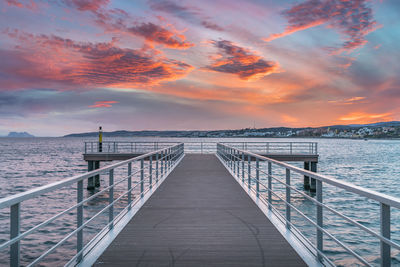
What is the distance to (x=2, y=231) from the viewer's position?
11.2m

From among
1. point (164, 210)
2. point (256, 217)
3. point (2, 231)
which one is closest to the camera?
point (256, 217)

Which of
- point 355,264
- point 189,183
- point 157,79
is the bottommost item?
point 355,264

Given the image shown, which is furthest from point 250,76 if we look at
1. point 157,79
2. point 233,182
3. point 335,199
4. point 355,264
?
point 355,264

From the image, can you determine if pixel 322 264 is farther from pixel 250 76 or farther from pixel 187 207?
pixel 250 76

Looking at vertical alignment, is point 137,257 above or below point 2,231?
above

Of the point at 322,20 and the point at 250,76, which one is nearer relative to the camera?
the point at 322,20

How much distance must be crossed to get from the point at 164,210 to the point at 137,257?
2.43 metres

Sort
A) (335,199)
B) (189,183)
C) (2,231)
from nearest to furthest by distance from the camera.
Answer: (189,183)
(2,231)
(335,199)

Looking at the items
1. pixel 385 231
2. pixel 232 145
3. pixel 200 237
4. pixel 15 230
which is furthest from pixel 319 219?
pixel 232 145

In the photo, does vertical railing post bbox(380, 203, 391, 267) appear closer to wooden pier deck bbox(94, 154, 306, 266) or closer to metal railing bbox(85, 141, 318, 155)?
wooden pier deck bbox(94, 154, 306, 266)

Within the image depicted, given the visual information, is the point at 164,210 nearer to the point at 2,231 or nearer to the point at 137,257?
the point at 137,257

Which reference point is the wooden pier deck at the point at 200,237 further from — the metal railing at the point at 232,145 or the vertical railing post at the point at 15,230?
the metal railing at the point at 232,145

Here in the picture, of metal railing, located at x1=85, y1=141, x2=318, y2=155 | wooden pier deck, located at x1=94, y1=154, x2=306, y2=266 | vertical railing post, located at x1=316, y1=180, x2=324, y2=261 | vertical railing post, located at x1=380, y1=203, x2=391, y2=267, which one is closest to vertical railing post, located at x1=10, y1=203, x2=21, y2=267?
wooden pier deck, located at x1=94, y1=154, x2=306, y2=266

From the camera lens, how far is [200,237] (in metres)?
4.39
